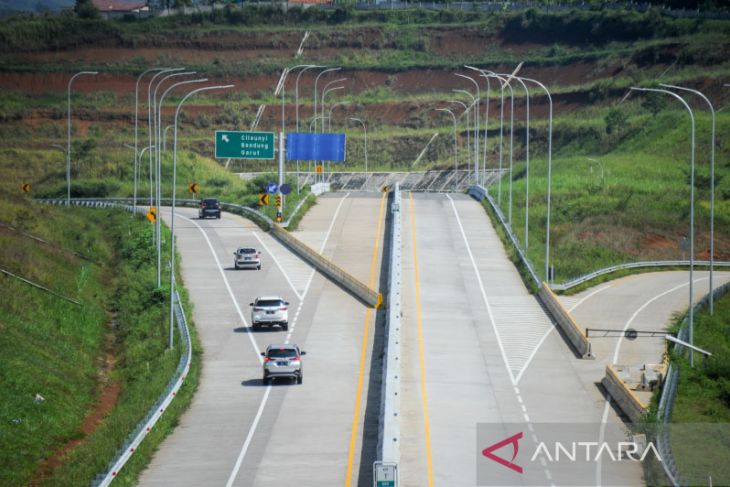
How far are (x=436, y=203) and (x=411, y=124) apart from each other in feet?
215

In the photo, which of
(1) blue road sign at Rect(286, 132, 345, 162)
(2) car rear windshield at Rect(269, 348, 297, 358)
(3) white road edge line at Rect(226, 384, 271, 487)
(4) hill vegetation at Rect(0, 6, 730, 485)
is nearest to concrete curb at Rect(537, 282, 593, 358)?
(4) hill vegetation at Rect(0, 6, 730, 485)

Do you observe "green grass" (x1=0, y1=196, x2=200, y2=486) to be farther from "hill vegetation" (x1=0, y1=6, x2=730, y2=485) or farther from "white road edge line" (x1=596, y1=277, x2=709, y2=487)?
"white road edge line" (x1=596, y1=277, x2=709, y2=487)

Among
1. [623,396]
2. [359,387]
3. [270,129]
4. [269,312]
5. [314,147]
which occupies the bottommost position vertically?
[270,129]

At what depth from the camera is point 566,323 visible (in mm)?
51281

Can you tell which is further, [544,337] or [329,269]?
[329,269]

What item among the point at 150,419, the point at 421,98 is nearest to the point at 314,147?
the point at 150,419

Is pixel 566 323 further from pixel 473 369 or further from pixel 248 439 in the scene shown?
pixel 248 439

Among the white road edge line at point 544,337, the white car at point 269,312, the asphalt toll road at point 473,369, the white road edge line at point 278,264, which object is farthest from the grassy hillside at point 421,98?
the white car at point 269,312

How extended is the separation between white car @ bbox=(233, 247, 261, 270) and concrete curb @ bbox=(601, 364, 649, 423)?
27839mm

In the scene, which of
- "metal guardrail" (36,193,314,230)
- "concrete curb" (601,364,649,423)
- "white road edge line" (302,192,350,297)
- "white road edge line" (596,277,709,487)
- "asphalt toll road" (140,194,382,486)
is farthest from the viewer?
"metal guardrail" (36,193,314,230)

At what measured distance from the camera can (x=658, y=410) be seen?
34125 millimetres

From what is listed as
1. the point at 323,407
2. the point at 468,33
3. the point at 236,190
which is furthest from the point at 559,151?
the point at 323,407

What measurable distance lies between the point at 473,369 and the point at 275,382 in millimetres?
7012

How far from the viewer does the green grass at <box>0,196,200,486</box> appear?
1425 inches
